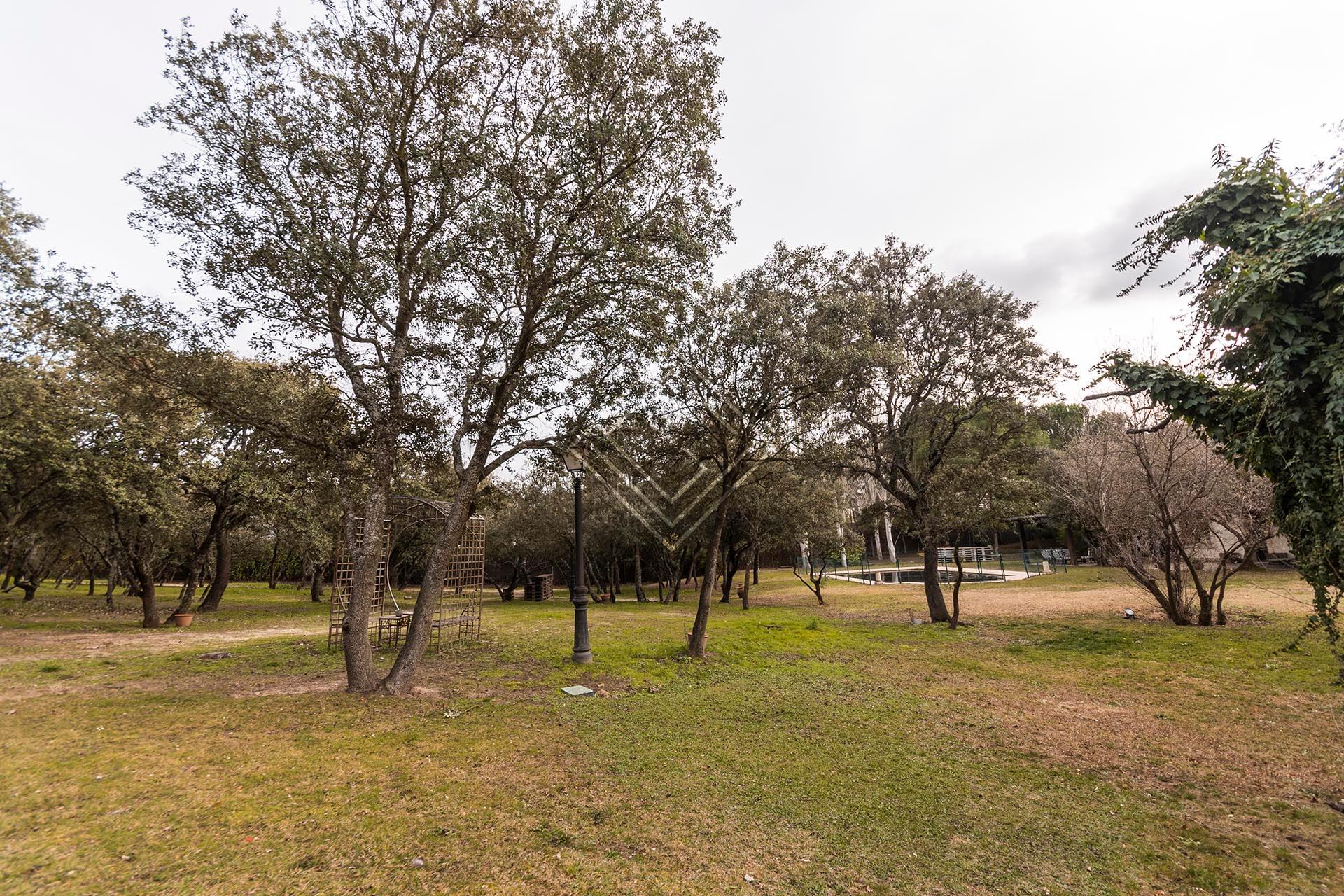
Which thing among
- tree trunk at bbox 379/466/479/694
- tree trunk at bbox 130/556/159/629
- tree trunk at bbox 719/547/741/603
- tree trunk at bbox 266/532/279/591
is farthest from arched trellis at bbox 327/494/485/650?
tree trunk at bbox 266/532/279/591

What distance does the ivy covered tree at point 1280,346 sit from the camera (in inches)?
152

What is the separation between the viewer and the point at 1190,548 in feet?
46.2

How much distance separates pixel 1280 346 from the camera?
4109 mm

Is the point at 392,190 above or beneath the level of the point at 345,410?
above

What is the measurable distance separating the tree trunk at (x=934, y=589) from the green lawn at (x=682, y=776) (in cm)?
505

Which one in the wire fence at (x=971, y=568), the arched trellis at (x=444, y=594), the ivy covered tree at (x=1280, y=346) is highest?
the ivy covered tree at (x=1280, y=346)

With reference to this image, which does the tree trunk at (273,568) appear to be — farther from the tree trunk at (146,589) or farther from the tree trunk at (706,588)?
the tree trunk at (706,588)

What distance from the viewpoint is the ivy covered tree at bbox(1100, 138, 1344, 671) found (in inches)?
152

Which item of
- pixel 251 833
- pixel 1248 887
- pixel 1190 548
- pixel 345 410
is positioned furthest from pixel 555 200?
pixel 1190 548

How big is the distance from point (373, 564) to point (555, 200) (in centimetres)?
581

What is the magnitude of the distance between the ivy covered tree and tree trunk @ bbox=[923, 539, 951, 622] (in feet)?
36.9

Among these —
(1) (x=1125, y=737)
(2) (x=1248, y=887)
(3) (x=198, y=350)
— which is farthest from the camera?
(3) (x=198, y=350)

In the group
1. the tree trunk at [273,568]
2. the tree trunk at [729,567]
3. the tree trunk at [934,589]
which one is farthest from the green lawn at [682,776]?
the tree trunk at [273,568]

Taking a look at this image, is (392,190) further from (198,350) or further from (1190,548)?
(1190,548)
